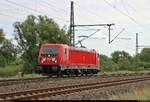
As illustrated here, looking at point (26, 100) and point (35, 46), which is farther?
point (35, 46)

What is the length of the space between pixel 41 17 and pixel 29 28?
3611mm

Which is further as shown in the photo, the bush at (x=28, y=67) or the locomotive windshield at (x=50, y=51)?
→ the bush at (x=28, y=67)

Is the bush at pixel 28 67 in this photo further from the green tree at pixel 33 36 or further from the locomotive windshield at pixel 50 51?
the locomotive windshield at pixel 50 51

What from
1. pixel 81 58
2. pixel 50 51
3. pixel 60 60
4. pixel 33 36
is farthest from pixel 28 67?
pixel 60 60

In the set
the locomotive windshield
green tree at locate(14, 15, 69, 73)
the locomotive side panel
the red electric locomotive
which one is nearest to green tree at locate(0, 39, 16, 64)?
green tree at locate(14, 15, 69, 73)

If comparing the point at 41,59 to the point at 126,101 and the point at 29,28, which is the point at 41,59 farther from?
the point at 29,28

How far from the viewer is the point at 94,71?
33594 mm

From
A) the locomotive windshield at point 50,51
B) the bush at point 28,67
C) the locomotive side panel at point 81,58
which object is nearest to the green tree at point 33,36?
the bush at point 28,67

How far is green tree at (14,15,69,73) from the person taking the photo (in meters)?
45.6

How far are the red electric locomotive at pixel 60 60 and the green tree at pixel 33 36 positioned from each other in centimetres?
1634

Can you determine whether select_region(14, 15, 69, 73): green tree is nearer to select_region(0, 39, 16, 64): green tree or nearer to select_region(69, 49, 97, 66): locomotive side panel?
select_region(0, 39, 16, 64): green tree

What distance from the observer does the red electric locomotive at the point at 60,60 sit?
2511 cm

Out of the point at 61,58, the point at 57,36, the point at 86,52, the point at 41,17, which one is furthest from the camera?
the point at 41,17

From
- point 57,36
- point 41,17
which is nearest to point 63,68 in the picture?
point 57,36
